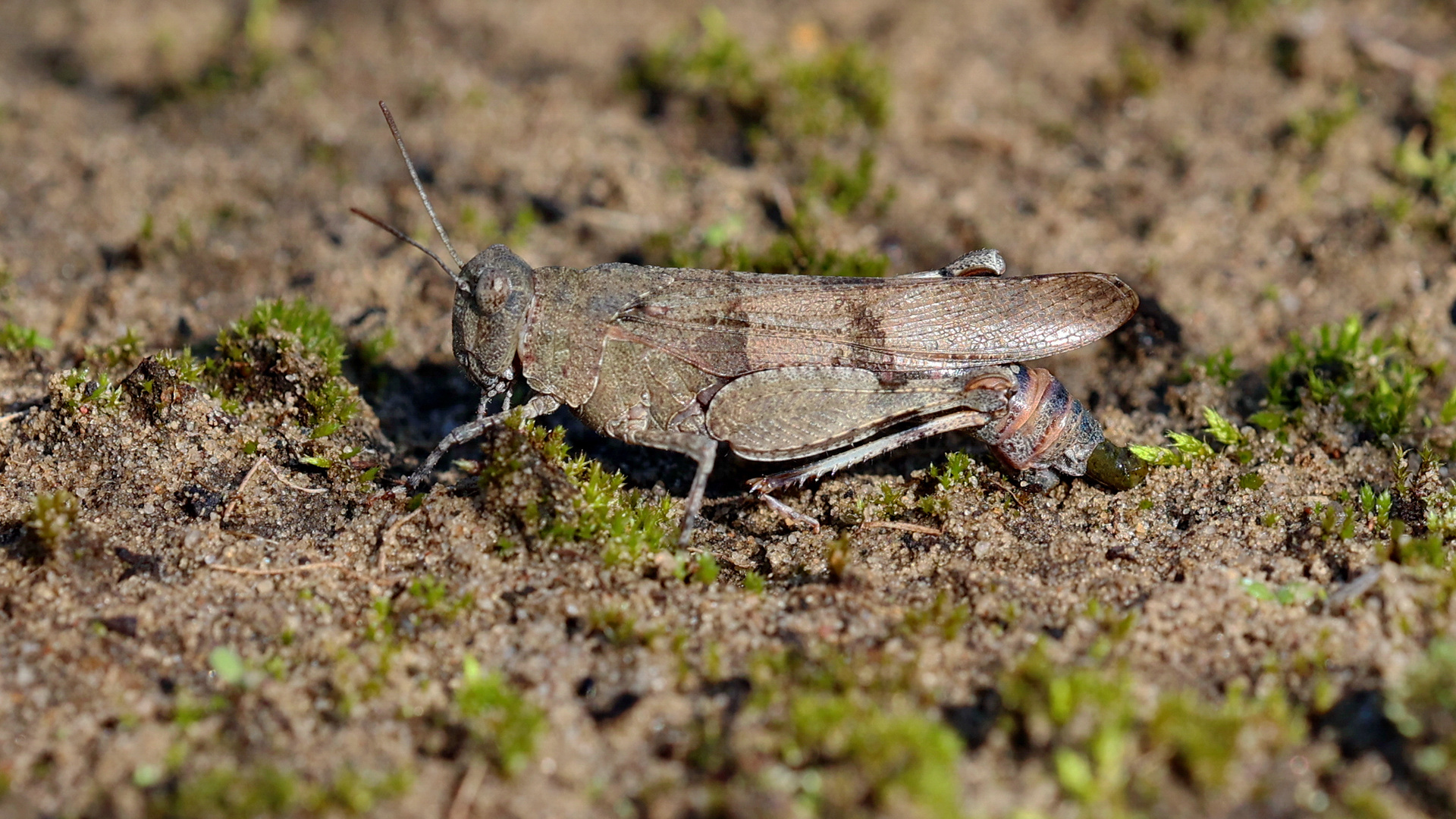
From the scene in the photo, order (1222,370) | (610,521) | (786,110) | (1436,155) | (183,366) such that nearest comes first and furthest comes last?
(610,521), (183,366), (1222,370), (1436,155), (786,110)

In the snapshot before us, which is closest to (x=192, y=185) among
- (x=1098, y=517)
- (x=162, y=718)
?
(x=162, y=718)

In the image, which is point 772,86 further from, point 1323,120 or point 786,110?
point 1323,120

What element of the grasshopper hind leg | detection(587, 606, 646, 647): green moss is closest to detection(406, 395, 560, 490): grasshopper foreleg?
detection(587, 606, 646, 647): green moss

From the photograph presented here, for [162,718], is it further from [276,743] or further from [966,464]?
[966,464]

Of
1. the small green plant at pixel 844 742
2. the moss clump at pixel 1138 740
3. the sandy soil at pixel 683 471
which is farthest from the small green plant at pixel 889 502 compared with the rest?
the moss clump at pixel 1138 740

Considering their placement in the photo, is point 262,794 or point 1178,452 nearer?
point 262,794

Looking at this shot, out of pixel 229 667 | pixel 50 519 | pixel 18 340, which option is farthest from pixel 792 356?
pixel 18 340
